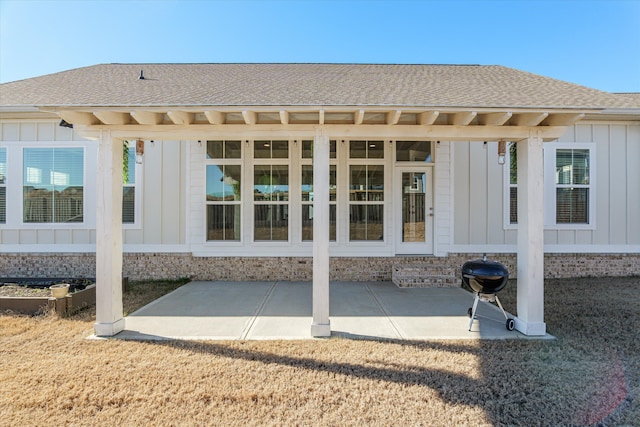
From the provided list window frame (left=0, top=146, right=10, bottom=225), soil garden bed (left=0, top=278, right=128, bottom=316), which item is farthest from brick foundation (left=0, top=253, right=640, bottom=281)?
window frame (left=0, top=146, right=10, bottom=225)

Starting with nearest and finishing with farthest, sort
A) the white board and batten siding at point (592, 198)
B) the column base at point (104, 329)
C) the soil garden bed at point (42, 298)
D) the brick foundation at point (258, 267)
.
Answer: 1. the column base at point (104, 329)
2. the soil garden bed at point (42, 298)
3. the brick foundation at point (258, 267)
4. the white board and batten siding at point (592, 198)

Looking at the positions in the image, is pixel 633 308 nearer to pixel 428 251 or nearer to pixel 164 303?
pixel 428 251

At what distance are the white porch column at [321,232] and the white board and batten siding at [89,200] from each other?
4.40 metres

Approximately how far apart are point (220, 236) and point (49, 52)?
23.7 feet

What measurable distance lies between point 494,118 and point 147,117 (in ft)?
14.5

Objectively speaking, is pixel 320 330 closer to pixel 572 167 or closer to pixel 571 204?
pixel 571 204

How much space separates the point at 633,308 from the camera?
5.18 metres

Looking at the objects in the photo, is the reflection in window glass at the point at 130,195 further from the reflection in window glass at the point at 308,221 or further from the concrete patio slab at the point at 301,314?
the reflection in window glass at the point at 308,221

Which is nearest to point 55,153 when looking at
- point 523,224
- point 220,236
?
point 220,236

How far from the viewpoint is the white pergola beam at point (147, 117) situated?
12.8ft

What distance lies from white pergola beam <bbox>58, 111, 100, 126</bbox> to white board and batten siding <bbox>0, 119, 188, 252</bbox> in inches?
126

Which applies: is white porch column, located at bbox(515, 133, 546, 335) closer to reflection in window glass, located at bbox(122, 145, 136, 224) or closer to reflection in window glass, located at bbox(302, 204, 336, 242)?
reflection in window glass, located at bbox(302, 204, 336, 242)

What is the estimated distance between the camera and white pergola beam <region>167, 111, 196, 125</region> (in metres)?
3.93

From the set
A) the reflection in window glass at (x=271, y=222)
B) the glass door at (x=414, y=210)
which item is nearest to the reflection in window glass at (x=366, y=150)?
the glass door at (x=414, y=210)
